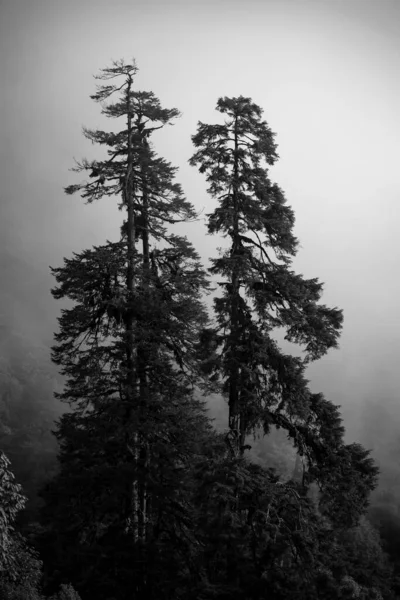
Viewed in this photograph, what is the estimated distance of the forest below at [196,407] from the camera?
10.6 meters

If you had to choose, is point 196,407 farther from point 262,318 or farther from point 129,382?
point 262,318

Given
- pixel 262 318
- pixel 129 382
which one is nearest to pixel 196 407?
pixel 129 382

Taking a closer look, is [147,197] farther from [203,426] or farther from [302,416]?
[302,416]

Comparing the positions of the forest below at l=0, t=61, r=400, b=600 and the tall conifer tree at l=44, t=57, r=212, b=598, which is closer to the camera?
the forest below at l=0, t=61, r=400, b=600

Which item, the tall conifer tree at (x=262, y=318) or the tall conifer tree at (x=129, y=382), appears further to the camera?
the tall conifer tree at (x=129, y=382)

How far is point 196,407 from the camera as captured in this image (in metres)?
13.9

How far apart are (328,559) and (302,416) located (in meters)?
3.33

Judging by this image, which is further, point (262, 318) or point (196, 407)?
point (196, 407)

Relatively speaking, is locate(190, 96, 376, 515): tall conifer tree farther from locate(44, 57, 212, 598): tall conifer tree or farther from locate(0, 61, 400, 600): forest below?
locate(44, 57, 212, 598): tall conifer tree

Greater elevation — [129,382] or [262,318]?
[262,318]

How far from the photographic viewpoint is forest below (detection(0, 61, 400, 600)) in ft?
34.8

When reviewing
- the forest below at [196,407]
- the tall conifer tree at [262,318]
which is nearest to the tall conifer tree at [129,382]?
the forest below at [196,407]

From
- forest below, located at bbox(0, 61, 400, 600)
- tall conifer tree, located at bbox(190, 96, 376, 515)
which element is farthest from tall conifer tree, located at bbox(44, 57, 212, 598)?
tall conifer tree, located at bbox(190, 96, 376, 515)

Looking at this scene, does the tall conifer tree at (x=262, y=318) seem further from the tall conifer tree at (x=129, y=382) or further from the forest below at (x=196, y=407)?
the tall conifer tree at (x=129, y=382)
